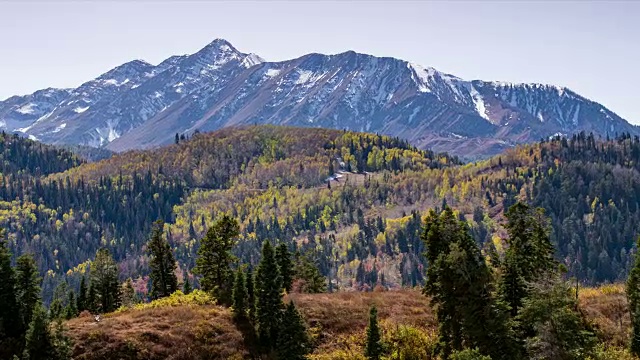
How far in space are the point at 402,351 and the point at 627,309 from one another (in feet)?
94.3

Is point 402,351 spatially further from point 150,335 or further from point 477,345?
point 150,335

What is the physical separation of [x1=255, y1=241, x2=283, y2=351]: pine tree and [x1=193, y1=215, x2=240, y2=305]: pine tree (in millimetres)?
12747

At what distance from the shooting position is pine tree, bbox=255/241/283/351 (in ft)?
245

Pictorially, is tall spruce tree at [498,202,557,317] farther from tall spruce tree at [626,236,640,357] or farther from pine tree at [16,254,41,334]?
pine tree at [16,254,41,334]

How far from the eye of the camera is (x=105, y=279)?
10106 cm

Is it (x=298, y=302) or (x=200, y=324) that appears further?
(x=298, y=302)

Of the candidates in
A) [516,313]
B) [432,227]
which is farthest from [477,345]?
[432,227]

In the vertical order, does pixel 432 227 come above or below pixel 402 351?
above

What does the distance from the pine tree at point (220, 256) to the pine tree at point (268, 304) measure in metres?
12.7

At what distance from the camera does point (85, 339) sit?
226 ft

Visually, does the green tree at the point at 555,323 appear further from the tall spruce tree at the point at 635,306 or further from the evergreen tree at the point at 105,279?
the evergreen tree at the point at 105,279

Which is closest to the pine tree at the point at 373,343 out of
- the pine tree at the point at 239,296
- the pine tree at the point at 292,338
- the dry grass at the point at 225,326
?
the dry grass at the point at 225,326

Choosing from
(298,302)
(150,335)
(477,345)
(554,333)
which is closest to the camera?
(554,333)

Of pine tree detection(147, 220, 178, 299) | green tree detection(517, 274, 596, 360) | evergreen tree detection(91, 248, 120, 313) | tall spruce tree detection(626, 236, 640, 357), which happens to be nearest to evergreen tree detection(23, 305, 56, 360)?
pine tree detection(147, 220, 178, 299)
